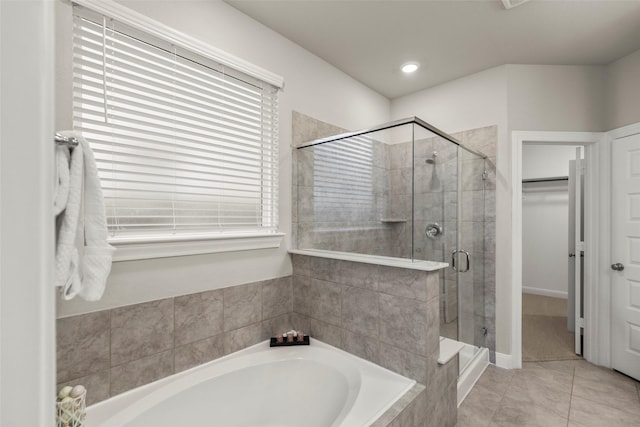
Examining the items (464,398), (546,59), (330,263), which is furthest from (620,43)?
(464,398)

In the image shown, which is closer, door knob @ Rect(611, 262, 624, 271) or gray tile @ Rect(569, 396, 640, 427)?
gray tile @ Rect(569, 396, 640, 427)

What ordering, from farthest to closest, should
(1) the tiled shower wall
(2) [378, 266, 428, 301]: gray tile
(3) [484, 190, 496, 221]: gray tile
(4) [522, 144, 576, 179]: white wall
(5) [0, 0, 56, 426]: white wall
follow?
(4) [522, 144, 576, 179]: white wall → (3) [484, 190, 496, 221]: gray tile → (1) the tiled shower wall → (2) [378, 266, 428, 301]: gray tile → (5) [0, 0, 56, 426]: white wall

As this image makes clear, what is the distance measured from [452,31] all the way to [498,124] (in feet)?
3.19

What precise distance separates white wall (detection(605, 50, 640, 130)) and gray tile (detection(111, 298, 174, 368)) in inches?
145

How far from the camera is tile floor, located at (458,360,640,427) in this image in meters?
1.93

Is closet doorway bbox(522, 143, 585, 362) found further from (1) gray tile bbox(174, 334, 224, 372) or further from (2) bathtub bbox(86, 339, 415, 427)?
(1) gray tile bbox(174, 334, 224, 372)

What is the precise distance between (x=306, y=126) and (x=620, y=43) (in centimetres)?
252

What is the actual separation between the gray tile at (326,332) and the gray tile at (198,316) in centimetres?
67

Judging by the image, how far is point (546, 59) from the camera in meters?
2.53

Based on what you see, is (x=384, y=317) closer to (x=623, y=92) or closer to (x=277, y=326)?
(x=277, y=326)

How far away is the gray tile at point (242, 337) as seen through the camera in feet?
6.11

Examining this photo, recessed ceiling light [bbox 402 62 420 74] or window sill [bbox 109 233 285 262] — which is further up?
recessed ceiling light [bbox 402 62 420 74]

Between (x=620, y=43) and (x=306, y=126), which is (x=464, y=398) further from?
(x=620, y=43)

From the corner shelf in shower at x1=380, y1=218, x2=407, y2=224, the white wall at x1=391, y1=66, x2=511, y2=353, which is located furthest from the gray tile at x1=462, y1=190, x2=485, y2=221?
the corner shelf in shower at x1=380, y1=218, x2=407, y2=224
